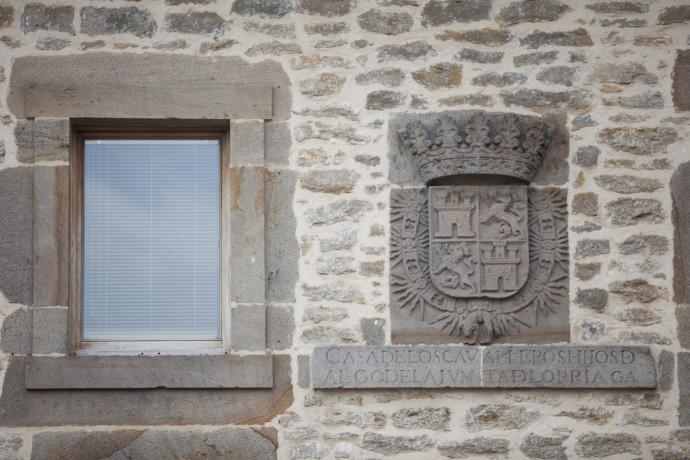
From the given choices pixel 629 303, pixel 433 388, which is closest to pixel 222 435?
pixel 433 388

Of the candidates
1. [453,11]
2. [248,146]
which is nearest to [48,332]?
[248,146]

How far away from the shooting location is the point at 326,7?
5.07 meters

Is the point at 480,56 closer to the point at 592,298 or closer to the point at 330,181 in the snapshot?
the point at 330,181

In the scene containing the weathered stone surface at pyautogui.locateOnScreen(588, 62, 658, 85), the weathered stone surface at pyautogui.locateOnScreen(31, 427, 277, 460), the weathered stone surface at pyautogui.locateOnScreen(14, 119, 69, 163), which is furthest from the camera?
the weathered stone surface at pyautogui.locateOnScreen(588, 62, 658, 85)

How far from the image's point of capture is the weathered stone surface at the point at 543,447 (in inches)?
192

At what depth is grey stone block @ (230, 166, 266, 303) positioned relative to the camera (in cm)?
492

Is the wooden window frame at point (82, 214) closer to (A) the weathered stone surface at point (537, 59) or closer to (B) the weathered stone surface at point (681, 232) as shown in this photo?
(A) the weathered stone surface at point (537, 59)

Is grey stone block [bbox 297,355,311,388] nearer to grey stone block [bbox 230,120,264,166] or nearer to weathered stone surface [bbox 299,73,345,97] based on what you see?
grey stone block [bbox 230,120,264,166]

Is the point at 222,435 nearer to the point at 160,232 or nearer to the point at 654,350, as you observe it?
the point at 160,232

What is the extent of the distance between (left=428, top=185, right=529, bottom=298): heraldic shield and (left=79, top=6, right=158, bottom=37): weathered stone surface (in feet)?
5.95

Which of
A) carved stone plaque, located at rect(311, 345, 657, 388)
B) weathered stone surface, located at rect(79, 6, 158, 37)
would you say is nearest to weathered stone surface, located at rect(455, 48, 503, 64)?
carved stone plaque, located at rect(311, 345, 657, 388)

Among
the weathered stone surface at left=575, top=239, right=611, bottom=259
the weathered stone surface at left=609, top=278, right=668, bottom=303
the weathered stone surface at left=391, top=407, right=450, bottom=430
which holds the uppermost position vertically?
the weathered stone surface at left=575, top=239, right=611, bottom=259

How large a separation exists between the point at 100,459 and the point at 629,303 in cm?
295

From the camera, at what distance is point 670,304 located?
4945 millimetres
